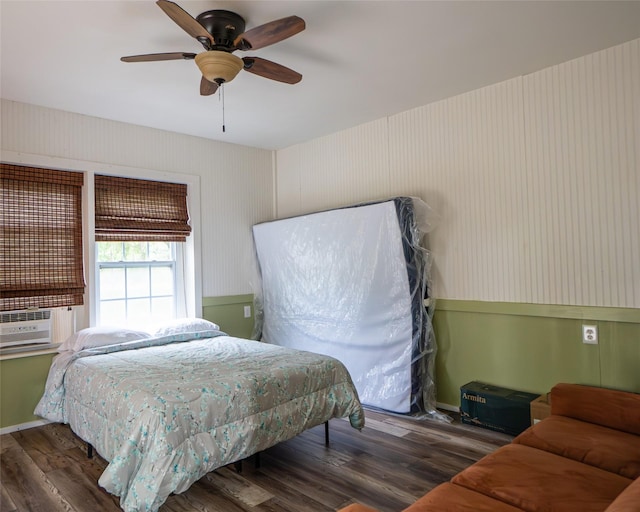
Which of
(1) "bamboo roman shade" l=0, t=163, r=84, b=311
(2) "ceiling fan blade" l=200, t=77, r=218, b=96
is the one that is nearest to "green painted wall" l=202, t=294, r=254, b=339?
(1) "bamboo roman shade" l=0, t=163, r=84, b=311

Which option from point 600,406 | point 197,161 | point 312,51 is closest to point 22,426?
point 197,161

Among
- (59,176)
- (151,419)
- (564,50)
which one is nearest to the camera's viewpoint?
(151,419)

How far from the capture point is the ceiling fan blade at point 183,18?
1.82m

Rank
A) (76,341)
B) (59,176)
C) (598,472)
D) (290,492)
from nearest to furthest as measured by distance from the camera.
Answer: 1. (598,472)
2. (290,492)
3. (76,341)
4. (59,176)

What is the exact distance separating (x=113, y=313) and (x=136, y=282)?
343 millimetres

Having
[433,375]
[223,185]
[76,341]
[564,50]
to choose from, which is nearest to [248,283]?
[223,185]

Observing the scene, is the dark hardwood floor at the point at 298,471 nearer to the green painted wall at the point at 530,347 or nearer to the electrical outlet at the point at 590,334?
the green painted wall at the point at 530,347

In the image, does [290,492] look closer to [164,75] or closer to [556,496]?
[556,496]

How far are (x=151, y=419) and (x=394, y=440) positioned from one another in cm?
170

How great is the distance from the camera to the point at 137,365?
277 cm

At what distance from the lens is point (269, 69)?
245 cm

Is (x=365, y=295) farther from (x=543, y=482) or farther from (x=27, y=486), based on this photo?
(x=27, y=486)

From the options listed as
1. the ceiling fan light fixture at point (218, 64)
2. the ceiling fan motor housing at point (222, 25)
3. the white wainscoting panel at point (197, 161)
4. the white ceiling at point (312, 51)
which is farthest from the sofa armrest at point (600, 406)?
the white wainscoting panel at point (197, 161)

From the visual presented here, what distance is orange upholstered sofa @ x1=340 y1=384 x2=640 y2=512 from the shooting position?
157 centimetres
